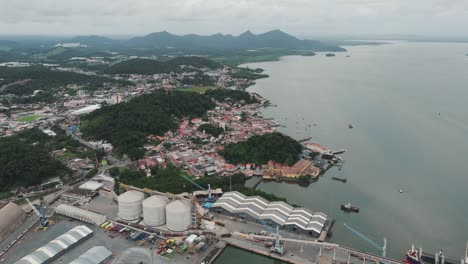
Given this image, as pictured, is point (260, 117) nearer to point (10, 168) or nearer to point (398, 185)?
point (398, 185)

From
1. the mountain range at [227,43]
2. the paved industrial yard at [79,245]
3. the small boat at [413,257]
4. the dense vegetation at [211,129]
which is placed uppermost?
the mountain range at [227,43]

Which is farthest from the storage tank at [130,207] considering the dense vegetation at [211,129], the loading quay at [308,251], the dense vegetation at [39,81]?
the dense vegetation at [39,81]

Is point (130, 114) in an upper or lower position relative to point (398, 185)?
upper

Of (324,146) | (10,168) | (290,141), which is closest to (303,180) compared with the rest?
→ (290,141)

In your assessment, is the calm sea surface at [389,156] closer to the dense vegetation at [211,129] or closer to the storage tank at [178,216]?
the storage tank at [178,216]

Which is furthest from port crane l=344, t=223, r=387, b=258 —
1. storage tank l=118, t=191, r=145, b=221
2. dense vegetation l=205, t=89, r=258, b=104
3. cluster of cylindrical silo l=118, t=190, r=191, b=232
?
dense vegetation l=205, t=89, r=258, b=104

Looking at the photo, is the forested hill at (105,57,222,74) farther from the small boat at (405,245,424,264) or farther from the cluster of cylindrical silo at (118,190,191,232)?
the small boat at (405,245,424,264)

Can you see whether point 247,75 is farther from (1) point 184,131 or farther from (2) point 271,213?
(2) point 271,213
